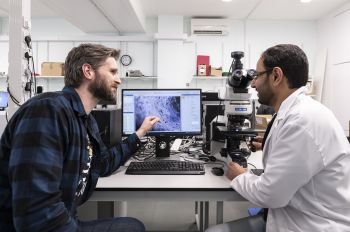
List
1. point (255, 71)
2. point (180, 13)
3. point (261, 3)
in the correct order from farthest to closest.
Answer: point (180, 13) < point (261, 3) < point (255, 71)

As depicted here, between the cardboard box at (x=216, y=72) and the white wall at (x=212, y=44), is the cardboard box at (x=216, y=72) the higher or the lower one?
the lower one

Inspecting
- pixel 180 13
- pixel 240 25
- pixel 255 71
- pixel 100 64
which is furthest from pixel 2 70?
pixel 255 71

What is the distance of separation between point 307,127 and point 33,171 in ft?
3.32

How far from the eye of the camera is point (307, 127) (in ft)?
3.60

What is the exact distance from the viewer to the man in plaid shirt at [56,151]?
3.09 feet

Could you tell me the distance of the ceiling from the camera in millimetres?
4379

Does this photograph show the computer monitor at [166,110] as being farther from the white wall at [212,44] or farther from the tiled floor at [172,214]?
the white wall at [212,44]

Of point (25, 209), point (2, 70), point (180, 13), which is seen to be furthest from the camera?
point (2, 70)

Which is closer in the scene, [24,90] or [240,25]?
[24,90]

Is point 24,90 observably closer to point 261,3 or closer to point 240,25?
point 261,3

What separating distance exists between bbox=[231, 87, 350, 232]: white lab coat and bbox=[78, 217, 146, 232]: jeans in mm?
634

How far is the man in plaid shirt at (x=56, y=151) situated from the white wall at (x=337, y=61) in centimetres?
469

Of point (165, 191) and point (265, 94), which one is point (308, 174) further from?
point (165, 191)

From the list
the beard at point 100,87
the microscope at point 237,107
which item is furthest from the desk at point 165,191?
the beard at point 100,87
